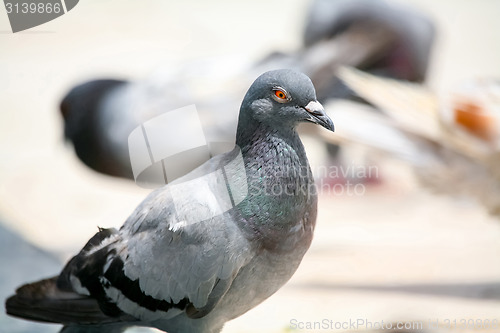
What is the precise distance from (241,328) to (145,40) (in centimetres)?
173

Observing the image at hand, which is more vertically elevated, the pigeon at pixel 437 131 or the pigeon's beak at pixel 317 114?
the pigeon's beak at pixel 317 114

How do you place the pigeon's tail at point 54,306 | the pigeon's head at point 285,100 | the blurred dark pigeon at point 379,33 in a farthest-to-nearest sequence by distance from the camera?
the blurred dark pigeon at point 379,33 → the pigeon's tail at point 54,306 → the pigeon's head at point 285,100

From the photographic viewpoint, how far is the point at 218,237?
48.9 inches

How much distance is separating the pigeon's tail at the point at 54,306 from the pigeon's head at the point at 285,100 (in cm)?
51

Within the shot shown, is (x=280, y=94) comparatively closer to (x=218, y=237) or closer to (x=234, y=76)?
(x=218, y=237)

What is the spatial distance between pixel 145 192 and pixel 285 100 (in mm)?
449

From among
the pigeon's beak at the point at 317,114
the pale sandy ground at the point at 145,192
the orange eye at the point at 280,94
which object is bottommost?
the pale sandy ground at the point at 145,192

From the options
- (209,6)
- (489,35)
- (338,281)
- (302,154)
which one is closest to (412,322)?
(338,281)

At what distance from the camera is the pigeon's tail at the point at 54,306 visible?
132 centimetres

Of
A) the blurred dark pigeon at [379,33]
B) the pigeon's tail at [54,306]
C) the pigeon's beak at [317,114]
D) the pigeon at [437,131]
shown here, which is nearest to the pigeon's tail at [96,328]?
the pigeon's tail at [54,306]

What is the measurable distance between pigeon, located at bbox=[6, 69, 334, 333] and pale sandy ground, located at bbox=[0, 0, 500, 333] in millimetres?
308

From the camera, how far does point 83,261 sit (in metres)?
1.34

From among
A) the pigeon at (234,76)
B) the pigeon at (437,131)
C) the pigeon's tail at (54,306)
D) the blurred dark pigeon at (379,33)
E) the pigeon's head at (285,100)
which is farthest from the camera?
the blurred dark pigeon at (379,33)

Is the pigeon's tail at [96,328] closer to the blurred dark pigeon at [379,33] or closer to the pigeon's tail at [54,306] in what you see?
the pigeon's tail at [54,306]
